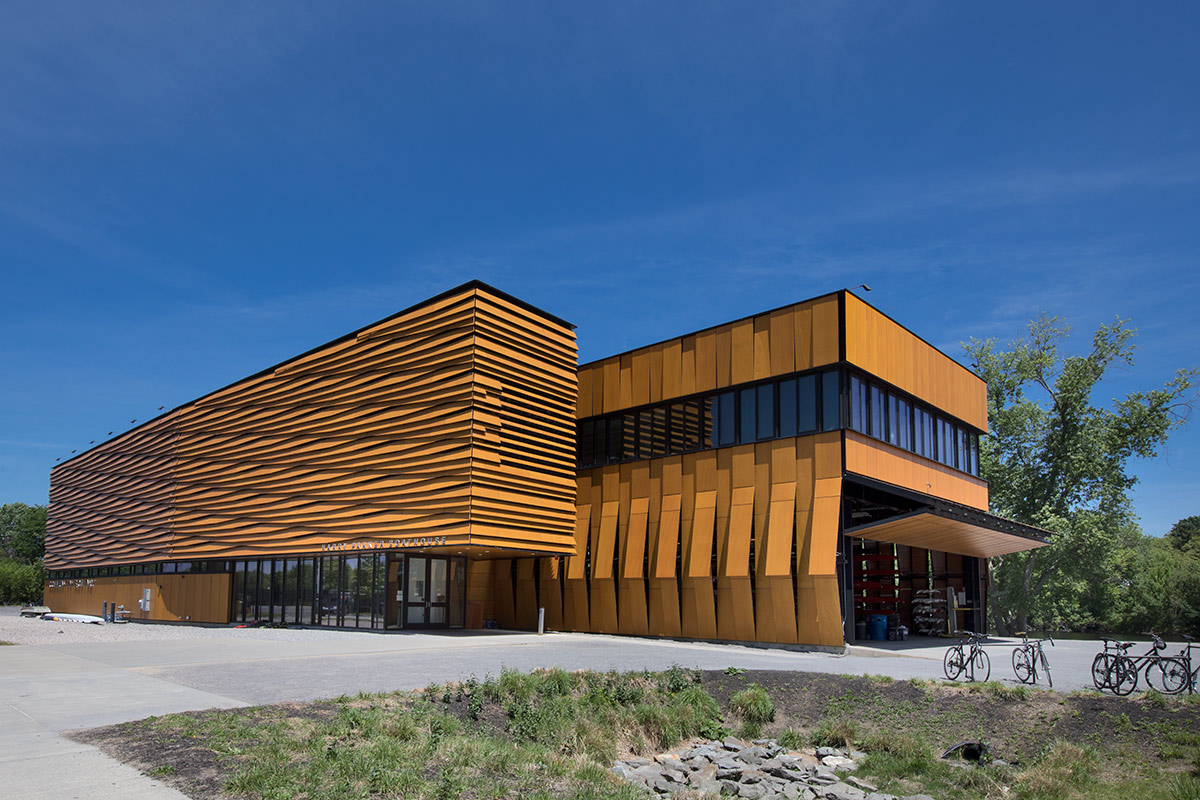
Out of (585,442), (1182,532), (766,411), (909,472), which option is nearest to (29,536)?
(585,442)

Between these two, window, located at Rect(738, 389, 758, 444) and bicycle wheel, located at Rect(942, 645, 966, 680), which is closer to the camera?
bicycle wheel, located at Rect(942, 645, 966, 680)

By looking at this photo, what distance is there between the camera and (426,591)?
31.6 m

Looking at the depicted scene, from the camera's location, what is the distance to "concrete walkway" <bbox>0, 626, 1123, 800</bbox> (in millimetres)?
8484

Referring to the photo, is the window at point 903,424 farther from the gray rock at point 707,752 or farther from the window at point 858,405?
the gray rock at point 707,752

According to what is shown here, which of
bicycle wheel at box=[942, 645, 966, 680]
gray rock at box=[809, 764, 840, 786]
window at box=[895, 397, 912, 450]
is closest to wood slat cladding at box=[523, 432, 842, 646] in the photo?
window at box=[895, 397, 912, 450]

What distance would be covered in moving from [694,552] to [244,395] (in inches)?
950

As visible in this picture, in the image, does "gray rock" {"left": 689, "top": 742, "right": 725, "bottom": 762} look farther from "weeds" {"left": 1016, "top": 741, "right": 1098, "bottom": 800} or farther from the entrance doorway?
the entrance doorway

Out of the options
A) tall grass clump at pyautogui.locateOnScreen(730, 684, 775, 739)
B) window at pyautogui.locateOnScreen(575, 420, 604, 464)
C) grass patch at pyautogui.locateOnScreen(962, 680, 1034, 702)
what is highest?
window at pyautogui.locateOnScreen(575, 420, 604, 464)

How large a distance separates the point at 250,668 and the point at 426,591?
1477cm

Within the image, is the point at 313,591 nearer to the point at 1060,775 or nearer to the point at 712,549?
the point at 712,549

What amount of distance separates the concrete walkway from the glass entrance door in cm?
250

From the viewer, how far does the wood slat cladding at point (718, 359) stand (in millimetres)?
26141

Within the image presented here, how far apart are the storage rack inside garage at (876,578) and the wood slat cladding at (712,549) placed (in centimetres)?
771

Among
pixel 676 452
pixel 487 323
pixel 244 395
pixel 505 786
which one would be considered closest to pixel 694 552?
pixel 676 452
